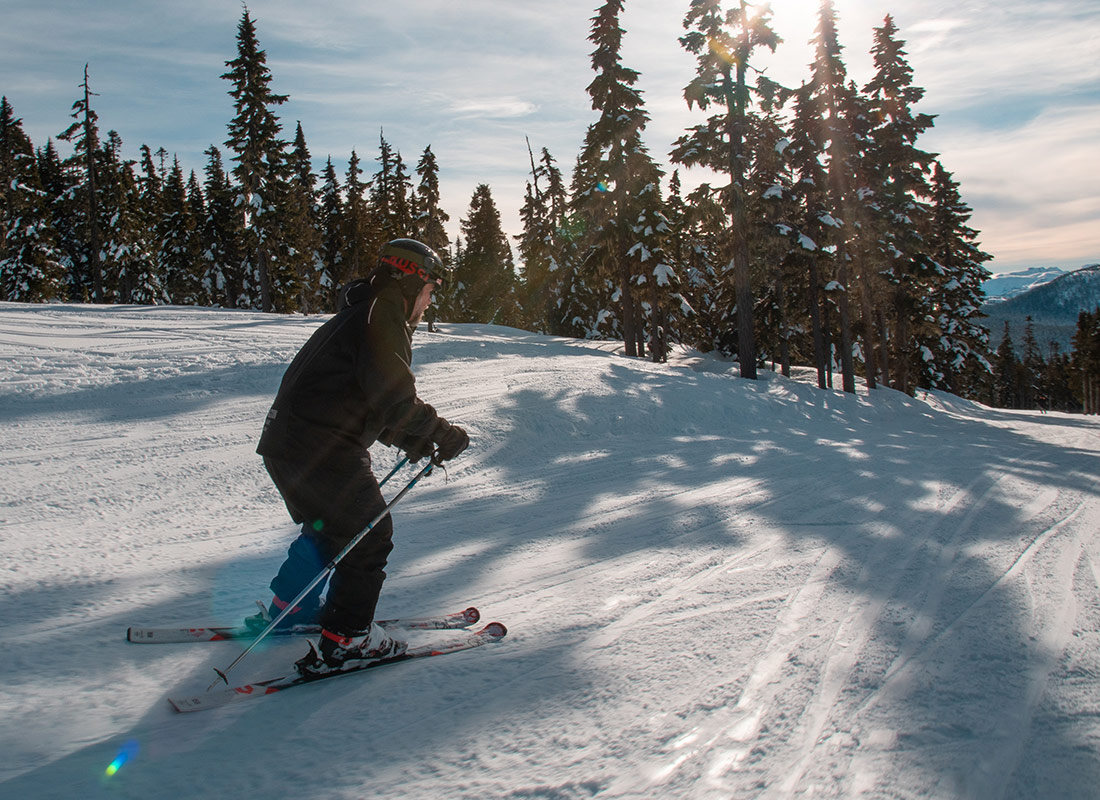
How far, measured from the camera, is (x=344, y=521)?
3.19 m

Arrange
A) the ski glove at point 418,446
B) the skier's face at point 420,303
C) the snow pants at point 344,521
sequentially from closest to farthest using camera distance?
the snow pants at point 344,521 < the ski glove at point 418,446 < the skier's face at point 420,303

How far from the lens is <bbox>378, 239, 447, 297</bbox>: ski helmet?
10.8 ft

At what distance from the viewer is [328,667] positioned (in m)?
3.03

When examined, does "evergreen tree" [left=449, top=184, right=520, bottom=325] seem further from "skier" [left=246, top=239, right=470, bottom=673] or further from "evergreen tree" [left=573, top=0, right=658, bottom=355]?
"skier" [left=246, top=239, right=470, bottom=673]

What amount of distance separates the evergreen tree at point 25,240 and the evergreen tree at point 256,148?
11856 mm

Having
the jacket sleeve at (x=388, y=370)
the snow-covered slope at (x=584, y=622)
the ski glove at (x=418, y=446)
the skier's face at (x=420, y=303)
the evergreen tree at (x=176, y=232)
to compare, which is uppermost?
the evergreen tree at (x=176, y=232)

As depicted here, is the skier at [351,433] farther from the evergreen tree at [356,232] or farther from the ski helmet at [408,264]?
the evergreen tree at [356,232]

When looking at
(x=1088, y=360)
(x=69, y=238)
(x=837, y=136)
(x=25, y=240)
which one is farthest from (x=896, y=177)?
(x=1088, y=360)

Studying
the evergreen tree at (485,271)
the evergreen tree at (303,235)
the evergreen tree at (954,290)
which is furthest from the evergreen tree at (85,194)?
the evergreen tree at (954,290)

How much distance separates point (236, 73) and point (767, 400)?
35.7 meters

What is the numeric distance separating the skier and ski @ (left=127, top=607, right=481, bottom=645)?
1.17 ft

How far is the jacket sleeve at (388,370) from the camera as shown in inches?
122

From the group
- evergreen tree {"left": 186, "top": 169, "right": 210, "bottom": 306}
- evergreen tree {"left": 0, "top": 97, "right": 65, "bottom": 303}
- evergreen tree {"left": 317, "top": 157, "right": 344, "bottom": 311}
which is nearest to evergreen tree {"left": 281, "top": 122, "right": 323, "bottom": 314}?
evergreen tree {"left": 317, "top": 157, "right": 344, "bottom": 311}

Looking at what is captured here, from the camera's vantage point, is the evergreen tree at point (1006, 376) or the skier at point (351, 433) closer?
the skier at point (351, 433)
